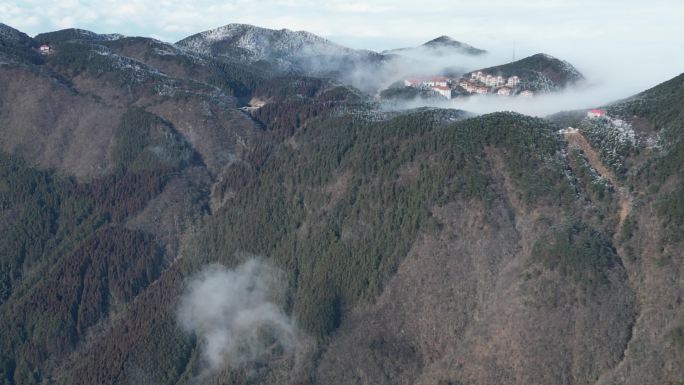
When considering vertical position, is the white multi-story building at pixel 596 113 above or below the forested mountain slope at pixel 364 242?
above

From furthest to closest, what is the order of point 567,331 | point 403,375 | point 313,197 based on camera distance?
1. point 313,197
2. point 403,375
3. point 567,331

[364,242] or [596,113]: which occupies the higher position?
[596,113]

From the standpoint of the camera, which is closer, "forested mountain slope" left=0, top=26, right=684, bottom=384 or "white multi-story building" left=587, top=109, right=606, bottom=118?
"forested mountain slope" left=0, top=26, right=684, bottom=384

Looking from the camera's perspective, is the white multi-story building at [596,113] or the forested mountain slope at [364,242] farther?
the white multi-story building at [596,113]

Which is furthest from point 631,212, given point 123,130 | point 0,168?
point 0,168

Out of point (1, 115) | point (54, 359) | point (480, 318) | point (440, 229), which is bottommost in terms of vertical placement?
point (54, 359)

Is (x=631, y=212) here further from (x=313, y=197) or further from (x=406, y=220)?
(x=313, y=197)

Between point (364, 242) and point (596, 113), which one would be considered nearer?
point (364, 242)

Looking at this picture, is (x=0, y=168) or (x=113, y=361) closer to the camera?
(x=113, y=361)

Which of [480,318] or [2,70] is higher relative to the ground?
[2,70]

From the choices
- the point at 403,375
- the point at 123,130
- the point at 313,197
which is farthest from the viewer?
the point at 123,130

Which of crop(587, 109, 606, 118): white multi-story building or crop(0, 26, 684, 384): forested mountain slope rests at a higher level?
crop(587, 109, 606, 118): white multi-story building
